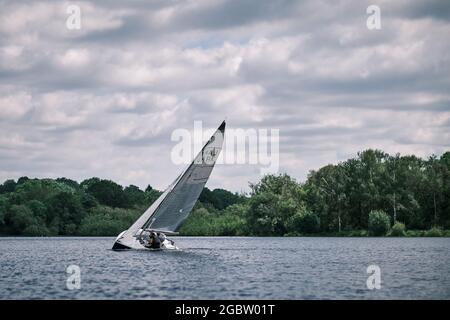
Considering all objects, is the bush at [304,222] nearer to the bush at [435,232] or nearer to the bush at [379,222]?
the bush at [379,222]

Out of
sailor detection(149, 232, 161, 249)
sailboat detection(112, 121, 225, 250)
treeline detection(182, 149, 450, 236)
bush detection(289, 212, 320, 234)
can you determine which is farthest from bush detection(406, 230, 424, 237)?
sailboat detection(112, 121, 225, 250)

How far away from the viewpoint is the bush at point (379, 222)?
134500mm

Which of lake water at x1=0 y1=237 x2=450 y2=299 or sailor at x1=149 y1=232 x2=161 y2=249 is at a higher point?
sailor at x1=149 y1=232 x2=161 y2=249

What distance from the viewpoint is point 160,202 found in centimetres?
6719

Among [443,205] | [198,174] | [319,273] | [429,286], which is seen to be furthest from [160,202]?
[443,205]

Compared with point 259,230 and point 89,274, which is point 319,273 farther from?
point 259,230

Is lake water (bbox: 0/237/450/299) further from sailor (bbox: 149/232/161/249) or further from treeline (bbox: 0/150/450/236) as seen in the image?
treeline (bbox: 0/150/450/236)

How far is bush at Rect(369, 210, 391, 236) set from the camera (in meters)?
134

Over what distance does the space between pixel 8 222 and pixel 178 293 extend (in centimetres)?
12853

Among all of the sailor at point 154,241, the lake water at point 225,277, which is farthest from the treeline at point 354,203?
the sailor at point 154,241

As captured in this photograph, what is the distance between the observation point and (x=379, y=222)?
134625 mm

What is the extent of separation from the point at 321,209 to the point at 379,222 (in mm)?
14551

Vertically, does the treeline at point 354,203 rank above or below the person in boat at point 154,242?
above

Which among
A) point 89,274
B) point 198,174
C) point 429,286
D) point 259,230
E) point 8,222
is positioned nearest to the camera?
point 429,286
